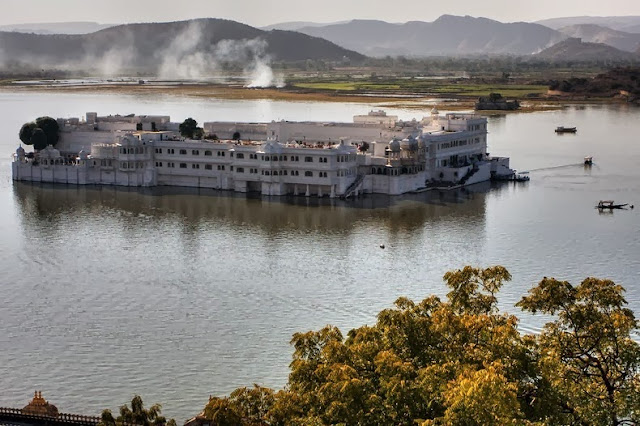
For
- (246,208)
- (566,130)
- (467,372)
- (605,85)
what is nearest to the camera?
(467,372)

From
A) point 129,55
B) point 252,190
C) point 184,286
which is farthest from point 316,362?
point 129,55

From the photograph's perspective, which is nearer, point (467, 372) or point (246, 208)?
point (467, 372)

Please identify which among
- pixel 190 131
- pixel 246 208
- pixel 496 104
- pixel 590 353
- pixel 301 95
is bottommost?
pixel 246 208

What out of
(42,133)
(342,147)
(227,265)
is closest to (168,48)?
(42,133)

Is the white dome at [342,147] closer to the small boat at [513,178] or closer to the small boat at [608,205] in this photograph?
the small boat at [513,178]

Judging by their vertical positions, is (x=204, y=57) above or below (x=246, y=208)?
above

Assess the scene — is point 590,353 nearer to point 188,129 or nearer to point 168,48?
point 188,129
